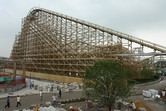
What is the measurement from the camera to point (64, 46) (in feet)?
70.5

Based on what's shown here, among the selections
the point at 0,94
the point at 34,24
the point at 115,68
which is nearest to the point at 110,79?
the point at 115,68

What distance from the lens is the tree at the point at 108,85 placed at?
734 centimetres

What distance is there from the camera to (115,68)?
7598 mm

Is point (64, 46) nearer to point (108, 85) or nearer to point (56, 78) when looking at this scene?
point (56, 78)

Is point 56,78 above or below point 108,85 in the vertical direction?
below

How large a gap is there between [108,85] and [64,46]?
50.0ft

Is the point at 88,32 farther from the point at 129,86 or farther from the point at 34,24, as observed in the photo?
the point at 34,24

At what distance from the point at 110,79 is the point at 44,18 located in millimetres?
23372

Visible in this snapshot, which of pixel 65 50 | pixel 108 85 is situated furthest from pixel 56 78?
pixel 108 85

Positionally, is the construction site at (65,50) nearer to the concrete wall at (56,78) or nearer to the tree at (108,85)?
the concrete wall at (56,78)

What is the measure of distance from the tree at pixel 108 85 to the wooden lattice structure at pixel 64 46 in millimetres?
9004

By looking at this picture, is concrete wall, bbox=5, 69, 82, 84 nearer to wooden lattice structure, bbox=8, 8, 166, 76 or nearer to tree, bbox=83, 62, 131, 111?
wooden lattice structure, bbox=8, 8, 166, 76

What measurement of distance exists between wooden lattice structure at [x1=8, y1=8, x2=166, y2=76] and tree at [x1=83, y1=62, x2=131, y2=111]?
29.5ft

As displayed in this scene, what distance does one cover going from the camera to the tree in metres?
7.34
